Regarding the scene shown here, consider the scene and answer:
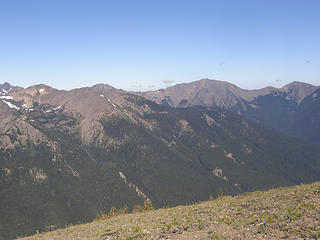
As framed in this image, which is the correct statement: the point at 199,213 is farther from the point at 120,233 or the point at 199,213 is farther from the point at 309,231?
the point at 309,231

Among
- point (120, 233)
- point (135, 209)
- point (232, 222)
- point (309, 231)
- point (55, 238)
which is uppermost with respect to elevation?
point (309, 231)

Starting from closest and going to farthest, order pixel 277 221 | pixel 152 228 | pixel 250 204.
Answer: pixel 277 221
pixel 152 228
pixel 250 204

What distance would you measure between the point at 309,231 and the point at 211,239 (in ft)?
32.8

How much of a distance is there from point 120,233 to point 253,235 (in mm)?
19374

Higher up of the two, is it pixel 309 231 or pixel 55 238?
pixel 309 231

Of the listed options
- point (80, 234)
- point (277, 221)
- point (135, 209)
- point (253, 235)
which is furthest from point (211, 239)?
point (135, 209)

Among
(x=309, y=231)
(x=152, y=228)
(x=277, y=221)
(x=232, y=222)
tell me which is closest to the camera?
(x=309, y=231)

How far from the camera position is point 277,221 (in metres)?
28.0

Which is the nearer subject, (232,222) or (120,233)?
(232,222)

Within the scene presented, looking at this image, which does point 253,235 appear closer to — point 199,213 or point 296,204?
point 296,204

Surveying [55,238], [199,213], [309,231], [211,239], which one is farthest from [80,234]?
[309,231]

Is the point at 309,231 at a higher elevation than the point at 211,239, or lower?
higher

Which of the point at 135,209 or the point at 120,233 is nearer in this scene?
the point at 120,233

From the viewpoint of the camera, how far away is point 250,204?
1535 inches
